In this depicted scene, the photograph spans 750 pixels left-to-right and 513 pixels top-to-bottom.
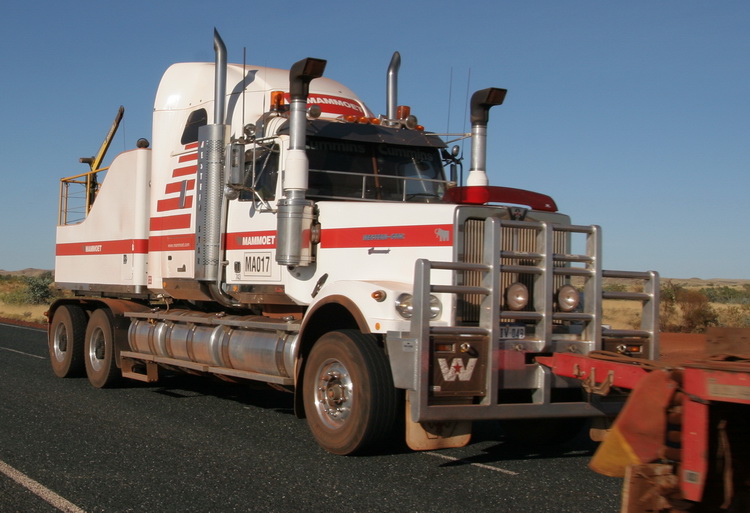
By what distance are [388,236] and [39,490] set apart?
3476 millimetres

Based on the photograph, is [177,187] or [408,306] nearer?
[408,306]

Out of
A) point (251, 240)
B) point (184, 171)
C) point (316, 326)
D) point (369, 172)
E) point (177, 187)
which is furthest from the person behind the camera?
point (177, 187)

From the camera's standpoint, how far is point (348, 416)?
7.66 meters

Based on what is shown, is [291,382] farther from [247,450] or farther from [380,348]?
[380,348]

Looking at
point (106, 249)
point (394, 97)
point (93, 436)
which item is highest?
point (394, 97)

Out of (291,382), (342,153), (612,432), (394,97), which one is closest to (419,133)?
(342,153)

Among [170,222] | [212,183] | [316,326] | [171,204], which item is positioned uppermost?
[212,183]

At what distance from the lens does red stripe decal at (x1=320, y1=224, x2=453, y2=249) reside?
7.56 metres

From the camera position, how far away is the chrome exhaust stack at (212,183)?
10289mm

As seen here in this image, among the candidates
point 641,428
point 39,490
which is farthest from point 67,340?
point 641,428

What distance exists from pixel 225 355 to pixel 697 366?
644 centimetres

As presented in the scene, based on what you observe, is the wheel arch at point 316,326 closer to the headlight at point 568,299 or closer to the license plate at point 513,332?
the license plate at point 513,332

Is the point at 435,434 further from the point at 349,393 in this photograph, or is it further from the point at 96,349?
the point at 96,349

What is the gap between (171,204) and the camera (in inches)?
445
